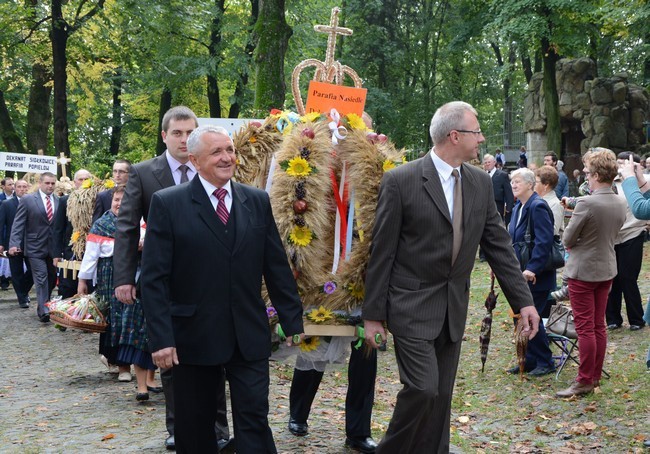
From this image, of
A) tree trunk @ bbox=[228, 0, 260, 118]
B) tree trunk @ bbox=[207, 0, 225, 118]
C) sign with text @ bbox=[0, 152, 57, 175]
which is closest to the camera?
sign with text @ bbox=[0, 152, 57, 175]

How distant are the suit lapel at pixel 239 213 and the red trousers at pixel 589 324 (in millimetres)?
4338

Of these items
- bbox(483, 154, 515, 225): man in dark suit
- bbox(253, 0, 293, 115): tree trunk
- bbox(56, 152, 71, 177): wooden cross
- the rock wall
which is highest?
the rock wall

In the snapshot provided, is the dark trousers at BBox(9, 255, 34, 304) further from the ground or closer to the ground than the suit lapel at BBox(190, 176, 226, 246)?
Answer: closer to the ground

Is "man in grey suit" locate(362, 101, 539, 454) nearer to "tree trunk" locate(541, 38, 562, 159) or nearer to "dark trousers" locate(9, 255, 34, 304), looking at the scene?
"dark trousers" locate(9, 255, 34, 304)

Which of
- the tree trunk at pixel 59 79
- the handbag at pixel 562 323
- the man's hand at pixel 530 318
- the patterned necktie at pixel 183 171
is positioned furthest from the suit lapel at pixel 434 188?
the tree trunk at pixel 59 79

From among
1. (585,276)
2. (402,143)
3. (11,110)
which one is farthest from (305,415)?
(402,143)

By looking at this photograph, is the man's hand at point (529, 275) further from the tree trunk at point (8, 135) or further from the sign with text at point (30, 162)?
the tree trunk at point (8, 135)

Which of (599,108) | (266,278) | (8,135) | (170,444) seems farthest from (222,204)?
(599,108)

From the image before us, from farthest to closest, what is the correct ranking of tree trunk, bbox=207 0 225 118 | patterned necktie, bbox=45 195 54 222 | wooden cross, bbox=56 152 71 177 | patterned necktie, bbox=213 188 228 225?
tree trunk, bbox=207 0 225 118
wooden cross, bbox=56 152 71 177
patterned necktie, bbox=45 195 54 222
patterned necktie, bbox=213 188 228 225

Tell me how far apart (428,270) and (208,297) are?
1.28 metres

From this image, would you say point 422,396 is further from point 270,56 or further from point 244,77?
point 244,77

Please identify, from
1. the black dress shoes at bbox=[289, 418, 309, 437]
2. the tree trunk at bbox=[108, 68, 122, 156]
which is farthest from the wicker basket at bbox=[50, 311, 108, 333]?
the tree trunk at bbox=[108, 68, 122, 156]

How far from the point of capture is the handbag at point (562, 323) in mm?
8844

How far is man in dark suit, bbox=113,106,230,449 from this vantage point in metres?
5.86
